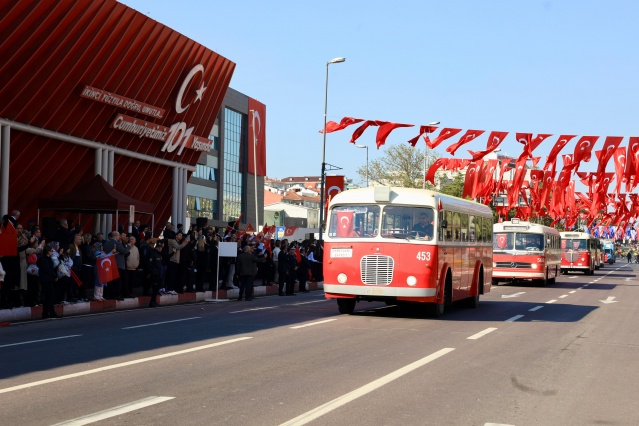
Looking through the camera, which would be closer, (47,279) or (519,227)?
(47,279)

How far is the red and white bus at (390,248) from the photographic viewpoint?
18.5 meters

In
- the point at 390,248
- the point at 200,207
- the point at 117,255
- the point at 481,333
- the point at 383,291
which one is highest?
the point at 200,207

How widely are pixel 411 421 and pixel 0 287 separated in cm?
1250

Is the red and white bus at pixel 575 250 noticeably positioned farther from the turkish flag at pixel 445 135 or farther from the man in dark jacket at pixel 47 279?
the man in dark jacket at pixel 47 279

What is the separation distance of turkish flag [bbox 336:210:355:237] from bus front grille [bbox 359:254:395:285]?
0.82 metres

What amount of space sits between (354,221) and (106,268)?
21.0 ft

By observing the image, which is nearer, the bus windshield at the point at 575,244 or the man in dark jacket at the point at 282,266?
the man in dark jacket at the point at 282,266

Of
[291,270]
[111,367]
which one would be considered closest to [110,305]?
[291,270]

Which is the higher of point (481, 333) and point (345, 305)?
point (345, 305)

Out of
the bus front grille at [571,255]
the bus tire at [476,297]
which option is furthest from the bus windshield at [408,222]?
the bus front grille at [571,255]

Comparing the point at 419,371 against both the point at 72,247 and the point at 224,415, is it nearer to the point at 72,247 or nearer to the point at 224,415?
the point at 224,415

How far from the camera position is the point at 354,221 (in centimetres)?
1923

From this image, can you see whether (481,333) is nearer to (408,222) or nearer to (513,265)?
(408,222)

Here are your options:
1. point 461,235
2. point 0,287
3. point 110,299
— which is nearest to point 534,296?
point 461,235
